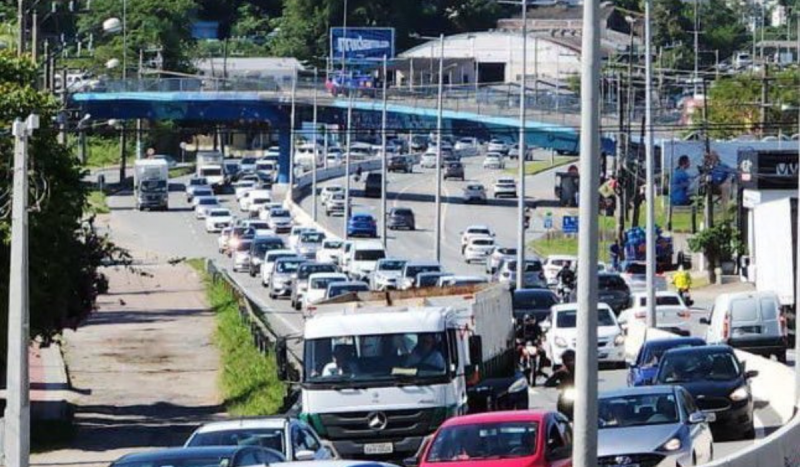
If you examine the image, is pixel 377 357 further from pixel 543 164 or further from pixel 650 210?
pixel 543 164

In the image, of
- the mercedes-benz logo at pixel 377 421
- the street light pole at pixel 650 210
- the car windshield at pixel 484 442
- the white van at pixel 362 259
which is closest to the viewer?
the car windshield at pixel 484 442

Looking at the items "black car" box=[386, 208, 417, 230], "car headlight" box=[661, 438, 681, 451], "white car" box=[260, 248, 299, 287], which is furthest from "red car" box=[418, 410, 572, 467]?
"black car" box=[386, 208, 417, 230]

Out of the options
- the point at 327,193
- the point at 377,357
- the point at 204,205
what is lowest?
the point at 204,205

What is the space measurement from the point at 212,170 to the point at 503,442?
12192 centimetres

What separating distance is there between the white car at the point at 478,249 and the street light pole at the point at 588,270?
7757 centimetres

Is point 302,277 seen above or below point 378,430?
below

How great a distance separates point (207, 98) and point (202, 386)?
83.7 metres

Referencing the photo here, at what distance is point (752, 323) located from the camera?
Answer: 5088 centimetres

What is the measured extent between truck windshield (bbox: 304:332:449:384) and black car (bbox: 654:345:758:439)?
16.8ft

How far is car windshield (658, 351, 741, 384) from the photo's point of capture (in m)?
36.4

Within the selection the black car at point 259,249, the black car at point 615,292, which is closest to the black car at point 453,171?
the black car at point 259,249

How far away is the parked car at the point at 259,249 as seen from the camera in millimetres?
87562

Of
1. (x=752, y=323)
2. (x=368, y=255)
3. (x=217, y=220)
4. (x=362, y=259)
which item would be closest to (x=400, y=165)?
(x=217, y=220)

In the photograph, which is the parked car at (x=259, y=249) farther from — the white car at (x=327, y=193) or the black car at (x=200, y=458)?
the black car at (x=200, y=458)
